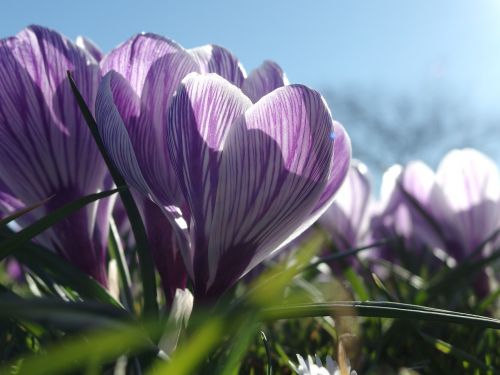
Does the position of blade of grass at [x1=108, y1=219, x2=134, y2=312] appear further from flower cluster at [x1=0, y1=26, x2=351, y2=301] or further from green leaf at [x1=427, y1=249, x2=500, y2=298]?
green leaf at [x1=427, y1=249, x2=500, y2=298]

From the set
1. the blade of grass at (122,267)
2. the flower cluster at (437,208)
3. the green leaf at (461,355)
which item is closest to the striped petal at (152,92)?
the blade of grass at (122,267)

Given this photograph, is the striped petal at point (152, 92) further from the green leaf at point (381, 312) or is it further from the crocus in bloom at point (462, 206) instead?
the crocus in bloom at point (462, 206)

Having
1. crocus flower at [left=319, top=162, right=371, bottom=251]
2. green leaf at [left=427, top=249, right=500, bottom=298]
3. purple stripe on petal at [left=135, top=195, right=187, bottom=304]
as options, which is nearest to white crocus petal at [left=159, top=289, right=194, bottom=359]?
purple stripe on petal at [left=135, top=195, right=187, bottom=304]

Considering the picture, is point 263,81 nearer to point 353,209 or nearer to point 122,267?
point 122,267

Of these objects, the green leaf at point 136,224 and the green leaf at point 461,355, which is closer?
the green leaf at point 136,224

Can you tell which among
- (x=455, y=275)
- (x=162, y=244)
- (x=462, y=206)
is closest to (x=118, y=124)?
(x=162, y=244)

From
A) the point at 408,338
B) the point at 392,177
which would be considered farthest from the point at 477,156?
the point at 408,338
